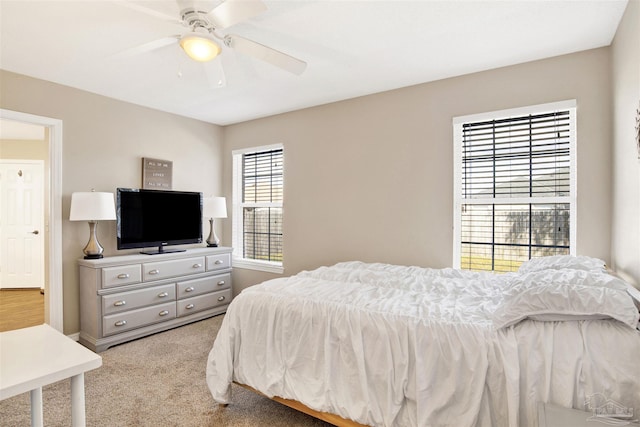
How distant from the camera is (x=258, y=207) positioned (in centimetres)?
470

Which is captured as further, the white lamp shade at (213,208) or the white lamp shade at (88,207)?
the white lamp shade at (213,208)

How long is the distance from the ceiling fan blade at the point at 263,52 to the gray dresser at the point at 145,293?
244 cm

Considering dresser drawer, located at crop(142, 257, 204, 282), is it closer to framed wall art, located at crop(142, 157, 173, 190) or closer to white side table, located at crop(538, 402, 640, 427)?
framed wall art, located at crop(142, 157, 173, 190)

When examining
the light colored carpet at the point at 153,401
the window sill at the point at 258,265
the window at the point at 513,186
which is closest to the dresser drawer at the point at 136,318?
the light colored carpet at the point at 153,401

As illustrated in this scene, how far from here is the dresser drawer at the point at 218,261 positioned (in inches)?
166

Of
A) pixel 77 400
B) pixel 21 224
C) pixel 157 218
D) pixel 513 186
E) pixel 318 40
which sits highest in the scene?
pixel 318 40

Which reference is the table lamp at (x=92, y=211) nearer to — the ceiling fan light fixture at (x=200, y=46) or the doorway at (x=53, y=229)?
the doorway at (x=53, y=229)

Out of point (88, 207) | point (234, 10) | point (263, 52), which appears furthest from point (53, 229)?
point (234, 10)

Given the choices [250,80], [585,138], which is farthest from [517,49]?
[250,80]

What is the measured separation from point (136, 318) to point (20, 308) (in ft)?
8.38

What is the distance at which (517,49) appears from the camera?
2.61 m

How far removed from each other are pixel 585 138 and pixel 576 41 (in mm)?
722

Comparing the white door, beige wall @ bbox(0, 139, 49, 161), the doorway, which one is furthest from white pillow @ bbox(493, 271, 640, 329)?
beige wall @ bbox(0, 139, 49, 161)

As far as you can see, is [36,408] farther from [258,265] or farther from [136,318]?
[258,265]
